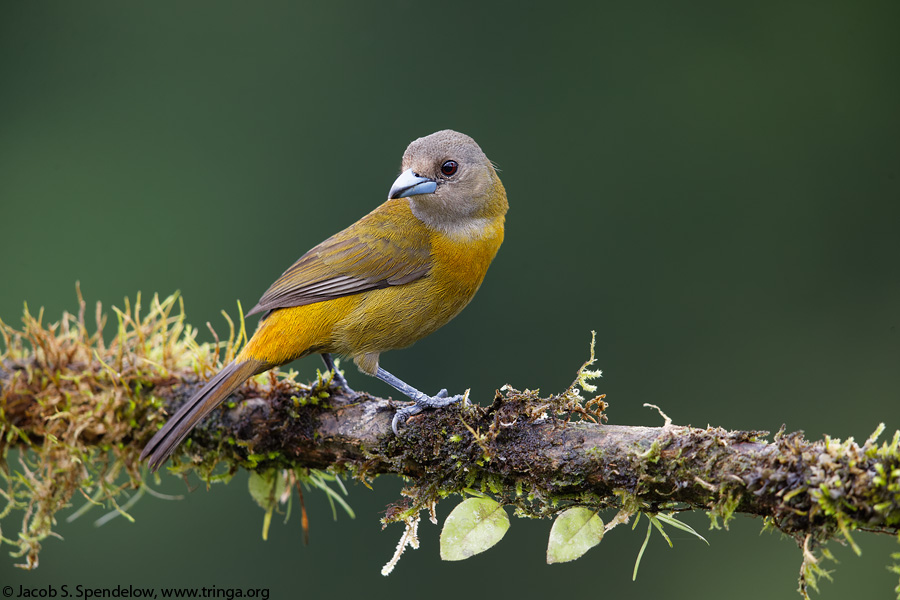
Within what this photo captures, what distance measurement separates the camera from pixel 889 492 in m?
1.93

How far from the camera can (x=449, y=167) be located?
3.93 m

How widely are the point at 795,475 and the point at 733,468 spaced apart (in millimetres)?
160

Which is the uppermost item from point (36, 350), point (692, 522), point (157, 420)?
point (36, 350)

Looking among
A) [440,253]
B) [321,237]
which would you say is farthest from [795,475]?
[321,237]

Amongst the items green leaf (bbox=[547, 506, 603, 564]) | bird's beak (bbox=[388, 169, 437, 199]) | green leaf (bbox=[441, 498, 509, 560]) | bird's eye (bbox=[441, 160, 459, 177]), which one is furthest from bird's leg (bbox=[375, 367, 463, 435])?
bird's eye (bbox=[441, 160, 459, 177])

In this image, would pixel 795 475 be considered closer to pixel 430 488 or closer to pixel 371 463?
pixel 430 488

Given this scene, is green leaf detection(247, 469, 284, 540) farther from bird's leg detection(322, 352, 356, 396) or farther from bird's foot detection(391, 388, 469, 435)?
bird's foot detection(391, 388, 469, 435)

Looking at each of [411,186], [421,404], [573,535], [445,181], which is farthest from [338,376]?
[573,535]

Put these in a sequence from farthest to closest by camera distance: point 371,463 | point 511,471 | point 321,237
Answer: point 321,237, point 371,463, point 511,471

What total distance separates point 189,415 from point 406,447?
84cm

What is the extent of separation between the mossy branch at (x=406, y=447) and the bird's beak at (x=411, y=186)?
100 cm

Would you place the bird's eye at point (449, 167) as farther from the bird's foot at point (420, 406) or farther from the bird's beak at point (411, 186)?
the bird's foot at point (420, 406)

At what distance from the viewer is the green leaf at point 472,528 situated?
247 centimetres

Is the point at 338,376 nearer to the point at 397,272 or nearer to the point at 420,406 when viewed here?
the point at 397,272
